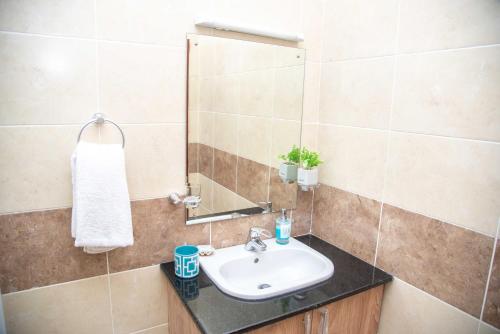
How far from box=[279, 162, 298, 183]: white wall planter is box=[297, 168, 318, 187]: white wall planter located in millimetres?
47

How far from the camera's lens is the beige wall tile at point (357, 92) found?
1.27 meters

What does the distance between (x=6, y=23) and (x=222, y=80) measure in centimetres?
74

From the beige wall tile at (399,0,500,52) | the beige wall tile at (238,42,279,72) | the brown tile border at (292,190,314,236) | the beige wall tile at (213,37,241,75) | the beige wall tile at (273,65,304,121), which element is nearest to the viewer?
the beige wall tile at (399,0,500,52)

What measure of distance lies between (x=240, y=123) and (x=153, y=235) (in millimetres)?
615

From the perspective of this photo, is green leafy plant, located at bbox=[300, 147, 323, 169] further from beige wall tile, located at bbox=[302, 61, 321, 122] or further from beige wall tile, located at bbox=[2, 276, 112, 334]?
beige wall tile, located at bbox=[2, 276, 112, 334]

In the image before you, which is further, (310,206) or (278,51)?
(310,206)

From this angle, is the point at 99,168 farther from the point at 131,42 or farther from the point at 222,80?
the point at 222,80

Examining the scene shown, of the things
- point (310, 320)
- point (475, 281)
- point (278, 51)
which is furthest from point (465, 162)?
point (278, 51)

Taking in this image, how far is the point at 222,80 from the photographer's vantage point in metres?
1.36

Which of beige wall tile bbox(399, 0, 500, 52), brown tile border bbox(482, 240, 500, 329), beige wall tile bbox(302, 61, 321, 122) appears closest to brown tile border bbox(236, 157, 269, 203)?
beige wall tile bbox(302, 61, 321, 122)

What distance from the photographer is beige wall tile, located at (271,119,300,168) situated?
154 centimetres

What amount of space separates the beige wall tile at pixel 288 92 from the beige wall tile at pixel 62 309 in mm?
1057

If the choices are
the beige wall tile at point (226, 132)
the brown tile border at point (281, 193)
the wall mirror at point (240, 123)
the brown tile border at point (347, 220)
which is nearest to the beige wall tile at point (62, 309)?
the wall mirror at point (240, 123)

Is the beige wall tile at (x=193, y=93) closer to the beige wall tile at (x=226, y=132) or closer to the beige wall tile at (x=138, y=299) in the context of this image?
the beige wall tile at (x=226, y=132)
